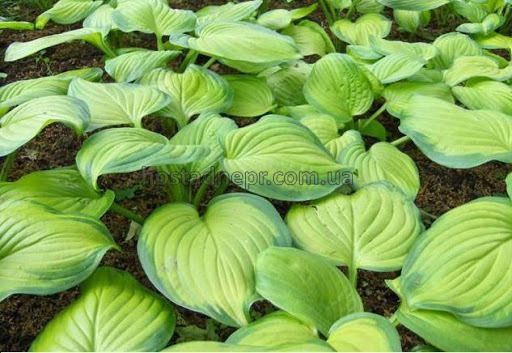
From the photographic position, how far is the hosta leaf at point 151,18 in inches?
62.9

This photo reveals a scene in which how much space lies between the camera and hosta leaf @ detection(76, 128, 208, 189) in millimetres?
955

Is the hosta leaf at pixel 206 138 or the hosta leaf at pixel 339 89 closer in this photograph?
the hosta leaf at pixel 206 138

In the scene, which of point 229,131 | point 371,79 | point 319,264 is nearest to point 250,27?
point 371,79

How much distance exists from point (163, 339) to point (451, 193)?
876 millimetres

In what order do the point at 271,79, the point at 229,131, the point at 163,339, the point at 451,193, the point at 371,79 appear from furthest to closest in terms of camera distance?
the point at 271,79, the point at 371,79, the point at 451,193, the point at 229,131, the point at 163,339

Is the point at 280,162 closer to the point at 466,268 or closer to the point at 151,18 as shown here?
the point at 466,268

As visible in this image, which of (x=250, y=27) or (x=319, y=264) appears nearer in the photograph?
(x=319, y=264)

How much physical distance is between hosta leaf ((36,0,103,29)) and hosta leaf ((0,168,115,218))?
0.90 meters

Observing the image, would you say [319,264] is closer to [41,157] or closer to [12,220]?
[12,220]

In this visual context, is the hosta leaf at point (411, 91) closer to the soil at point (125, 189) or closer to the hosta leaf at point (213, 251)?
the soil at point (125, 189)

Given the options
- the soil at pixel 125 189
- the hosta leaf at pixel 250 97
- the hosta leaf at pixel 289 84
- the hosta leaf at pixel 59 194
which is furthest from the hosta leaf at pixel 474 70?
the hosta leaf at pixel 59 194

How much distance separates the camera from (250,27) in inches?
60.5

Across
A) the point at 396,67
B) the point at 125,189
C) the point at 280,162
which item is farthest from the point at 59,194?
the point at 396,67

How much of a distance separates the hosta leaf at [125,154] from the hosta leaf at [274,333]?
323 millimetres
